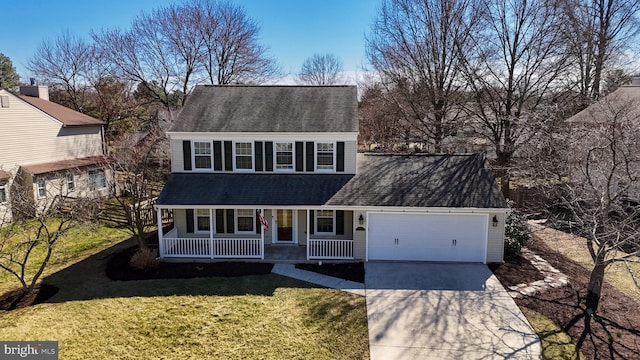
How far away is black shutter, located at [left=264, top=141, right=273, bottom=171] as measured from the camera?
15.7 meters

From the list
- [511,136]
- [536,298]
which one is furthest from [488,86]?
[536,298]

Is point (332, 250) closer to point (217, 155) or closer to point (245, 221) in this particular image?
point (245, 221)

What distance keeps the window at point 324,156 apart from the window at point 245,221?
3343 mm

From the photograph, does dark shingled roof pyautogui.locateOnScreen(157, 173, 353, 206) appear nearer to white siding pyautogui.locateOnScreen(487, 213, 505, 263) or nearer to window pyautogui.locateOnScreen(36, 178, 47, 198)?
white siding pyautogui.locateOnScreen(487, 213, 505, 263)

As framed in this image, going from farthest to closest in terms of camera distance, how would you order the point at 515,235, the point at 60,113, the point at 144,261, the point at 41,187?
the point at 60,113
the point at 41,187
the point at 515,235
the point at 144,261

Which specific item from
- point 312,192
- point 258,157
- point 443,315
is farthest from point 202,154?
point 443,315

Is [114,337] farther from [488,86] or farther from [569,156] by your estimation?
[488,86]

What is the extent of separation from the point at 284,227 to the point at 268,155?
308 cm

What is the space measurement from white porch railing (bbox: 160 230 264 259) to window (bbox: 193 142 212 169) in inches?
122

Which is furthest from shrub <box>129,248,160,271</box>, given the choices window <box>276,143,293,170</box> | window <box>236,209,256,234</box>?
window <box>276,143,293,170</box>

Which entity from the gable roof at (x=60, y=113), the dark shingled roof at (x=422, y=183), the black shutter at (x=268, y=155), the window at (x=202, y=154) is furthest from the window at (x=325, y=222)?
the gable roof at (x=60, y=113)

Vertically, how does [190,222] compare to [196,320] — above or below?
above

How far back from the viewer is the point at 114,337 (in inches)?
369

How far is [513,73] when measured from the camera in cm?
2127
